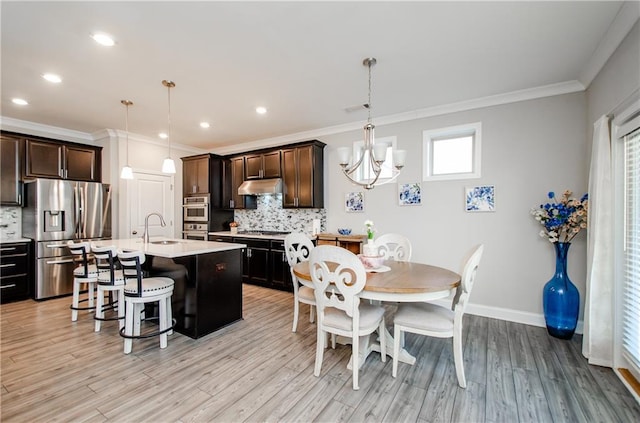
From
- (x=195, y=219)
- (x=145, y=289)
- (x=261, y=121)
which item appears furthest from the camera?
(x=195, y=219)

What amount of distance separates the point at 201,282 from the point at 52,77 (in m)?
2.73

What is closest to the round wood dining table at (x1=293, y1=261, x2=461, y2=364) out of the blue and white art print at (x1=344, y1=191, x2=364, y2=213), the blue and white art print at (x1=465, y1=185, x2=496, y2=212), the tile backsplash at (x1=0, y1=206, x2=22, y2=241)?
the blue and white art print at (x1=465, y1=185, x2=496, y2=212)

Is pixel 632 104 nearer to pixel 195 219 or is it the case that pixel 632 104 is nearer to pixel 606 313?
pixel 606 313

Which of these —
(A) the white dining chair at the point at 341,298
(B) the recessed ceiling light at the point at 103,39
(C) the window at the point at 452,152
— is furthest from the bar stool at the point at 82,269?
(C) the window at the point at 452,152

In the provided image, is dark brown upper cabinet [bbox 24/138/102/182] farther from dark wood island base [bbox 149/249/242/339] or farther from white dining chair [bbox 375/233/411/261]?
white dining chair [bbox 375/233/411/261]

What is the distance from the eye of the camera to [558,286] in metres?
3.04

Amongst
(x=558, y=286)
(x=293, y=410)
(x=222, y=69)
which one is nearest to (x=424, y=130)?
(x=558, y=286)

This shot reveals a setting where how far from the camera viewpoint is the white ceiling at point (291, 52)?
2.08 meters

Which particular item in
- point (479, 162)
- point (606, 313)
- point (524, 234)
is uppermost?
point (479, 162)

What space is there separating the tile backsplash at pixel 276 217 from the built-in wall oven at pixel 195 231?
766 mm

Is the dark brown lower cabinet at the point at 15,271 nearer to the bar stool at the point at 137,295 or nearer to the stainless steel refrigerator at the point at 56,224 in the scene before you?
the stainless steel refrigerator at the point at 56,224

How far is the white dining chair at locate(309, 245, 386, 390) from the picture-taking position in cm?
210

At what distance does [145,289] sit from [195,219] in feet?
11.2

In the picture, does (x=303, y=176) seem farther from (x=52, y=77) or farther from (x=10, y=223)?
(x=10, y=223)
